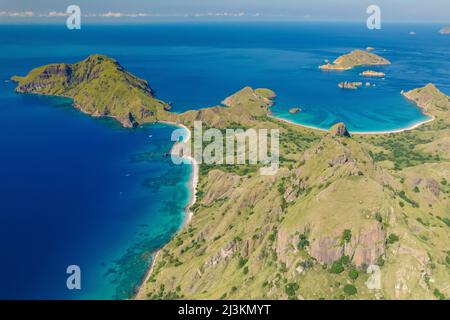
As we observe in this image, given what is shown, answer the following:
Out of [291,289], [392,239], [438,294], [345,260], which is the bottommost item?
[291,289]

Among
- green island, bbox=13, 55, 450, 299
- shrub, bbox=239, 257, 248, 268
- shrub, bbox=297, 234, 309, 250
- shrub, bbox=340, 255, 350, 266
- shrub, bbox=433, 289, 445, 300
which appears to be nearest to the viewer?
shrub, bbox=433, 289, 445, 300

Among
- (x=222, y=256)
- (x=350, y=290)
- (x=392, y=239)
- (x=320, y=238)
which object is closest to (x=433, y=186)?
(x=392, y=239)

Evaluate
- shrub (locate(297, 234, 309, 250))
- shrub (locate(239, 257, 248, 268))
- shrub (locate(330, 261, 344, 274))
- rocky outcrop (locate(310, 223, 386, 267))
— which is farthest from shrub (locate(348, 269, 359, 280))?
shrub (locate(239, 257, 248, 268))

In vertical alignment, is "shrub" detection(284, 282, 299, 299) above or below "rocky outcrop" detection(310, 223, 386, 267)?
below

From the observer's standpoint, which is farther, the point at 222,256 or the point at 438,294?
the point at 222,256

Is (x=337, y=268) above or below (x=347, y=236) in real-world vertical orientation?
below

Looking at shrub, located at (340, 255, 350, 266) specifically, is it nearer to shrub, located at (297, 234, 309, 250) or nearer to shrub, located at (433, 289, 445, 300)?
shrub, located at (297, 234, 309, 250)

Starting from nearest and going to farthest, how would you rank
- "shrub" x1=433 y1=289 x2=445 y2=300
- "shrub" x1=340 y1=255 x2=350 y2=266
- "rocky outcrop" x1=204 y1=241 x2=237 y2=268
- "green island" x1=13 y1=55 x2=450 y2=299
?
"shrub" x1=433 y1=289 x2=445 y2=300
"green island" x1=13 y1=55 x2=450 y2=299
"shrub" x1=340 y1=255 x2=350 y2=266
"rocky outcrop" x1=204 y1=241 x2=237 y2=268

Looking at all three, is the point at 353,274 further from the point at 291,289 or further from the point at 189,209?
the point at 189,209

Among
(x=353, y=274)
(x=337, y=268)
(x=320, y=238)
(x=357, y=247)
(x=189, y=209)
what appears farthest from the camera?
(x=189, y=209)

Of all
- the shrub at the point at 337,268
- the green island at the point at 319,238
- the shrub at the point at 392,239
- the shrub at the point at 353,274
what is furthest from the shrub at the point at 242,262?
the shrub at the point at 392,239

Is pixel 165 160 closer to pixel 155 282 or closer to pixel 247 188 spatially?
pixel 247 188
